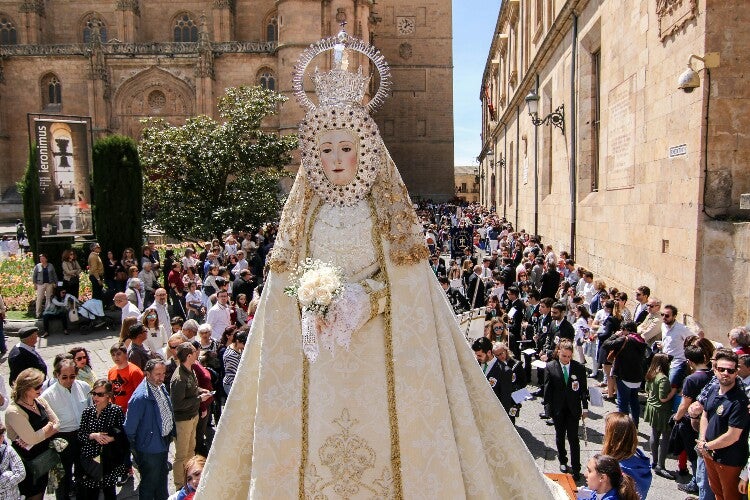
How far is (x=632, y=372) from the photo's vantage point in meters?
6.92

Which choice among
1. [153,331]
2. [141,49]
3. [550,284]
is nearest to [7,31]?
[141,49]

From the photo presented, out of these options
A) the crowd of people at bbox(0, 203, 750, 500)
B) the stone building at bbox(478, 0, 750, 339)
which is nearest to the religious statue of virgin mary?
the crowd of people at bbox(0, 203, 750, 500)

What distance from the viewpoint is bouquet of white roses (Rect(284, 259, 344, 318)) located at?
3.53 meters

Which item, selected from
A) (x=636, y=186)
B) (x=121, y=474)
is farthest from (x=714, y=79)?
(x=121, y=474)

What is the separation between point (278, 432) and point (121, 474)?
2379mm

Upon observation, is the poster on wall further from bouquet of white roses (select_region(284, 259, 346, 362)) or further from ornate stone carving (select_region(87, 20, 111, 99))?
ornate stone carving (select_region(87, 20, 111, 99))

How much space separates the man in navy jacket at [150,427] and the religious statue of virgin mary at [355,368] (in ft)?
4.83

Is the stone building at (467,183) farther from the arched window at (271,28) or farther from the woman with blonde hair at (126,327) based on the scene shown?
the woman with blonde hair at (126,327)

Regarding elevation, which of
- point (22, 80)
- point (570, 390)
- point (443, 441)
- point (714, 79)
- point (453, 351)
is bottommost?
point (570, 390)

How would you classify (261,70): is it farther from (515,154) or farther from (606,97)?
(606,97)

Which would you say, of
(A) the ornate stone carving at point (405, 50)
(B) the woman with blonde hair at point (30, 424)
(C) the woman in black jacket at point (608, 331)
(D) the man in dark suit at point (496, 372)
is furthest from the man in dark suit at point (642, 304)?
(A) the ornate stone carving at point (405, 50)

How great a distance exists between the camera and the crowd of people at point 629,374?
15.2 ft

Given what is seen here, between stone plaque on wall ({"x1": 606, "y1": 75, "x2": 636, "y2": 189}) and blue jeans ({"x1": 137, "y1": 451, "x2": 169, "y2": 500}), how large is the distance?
8839mm

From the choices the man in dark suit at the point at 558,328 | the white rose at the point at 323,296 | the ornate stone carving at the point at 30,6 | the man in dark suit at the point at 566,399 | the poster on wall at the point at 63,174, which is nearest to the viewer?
the white rose at the point at 323,296
